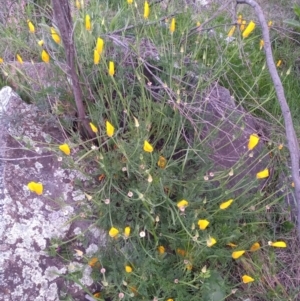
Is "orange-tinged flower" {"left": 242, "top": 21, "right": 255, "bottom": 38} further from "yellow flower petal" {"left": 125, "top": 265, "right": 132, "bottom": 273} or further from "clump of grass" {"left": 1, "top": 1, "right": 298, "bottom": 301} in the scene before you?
"yellow flower petal" {"left": 125, "top": 265, "right": 132, "bottom": 273}

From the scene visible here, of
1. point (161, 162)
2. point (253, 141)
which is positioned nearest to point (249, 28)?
point (253, 141)

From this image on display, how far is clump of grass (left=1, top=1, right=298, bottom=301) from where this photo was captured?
1688 mm

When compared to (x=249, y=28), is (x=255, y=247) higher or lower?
lower

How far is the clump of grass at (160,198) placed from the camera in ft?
5.54

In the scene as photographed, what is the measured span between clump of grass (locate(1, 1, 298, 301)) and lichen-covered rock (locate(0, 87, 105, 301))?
0.07 meters

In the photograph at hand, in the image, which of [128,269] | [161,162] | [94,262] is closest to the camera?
[128,269]

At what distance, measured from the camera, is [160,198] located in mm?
1781

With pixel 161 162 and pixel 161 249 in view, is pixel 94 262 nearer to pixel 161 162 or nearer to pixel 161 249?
pixel 161 249

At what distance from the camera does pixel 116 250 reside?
5.83ft

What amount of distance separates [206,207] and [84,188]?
47 cm

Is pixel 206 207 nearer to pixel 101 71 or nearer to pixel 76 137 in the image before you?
pixel 76 137

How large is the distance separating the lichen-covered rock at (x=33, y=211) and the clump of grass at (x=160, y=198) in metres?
0.07

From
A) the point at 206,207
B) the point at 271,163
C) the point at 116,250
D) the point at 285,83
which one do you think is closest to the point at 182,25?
the point at 285,83

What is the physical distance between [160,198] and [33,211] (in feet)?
1.56
